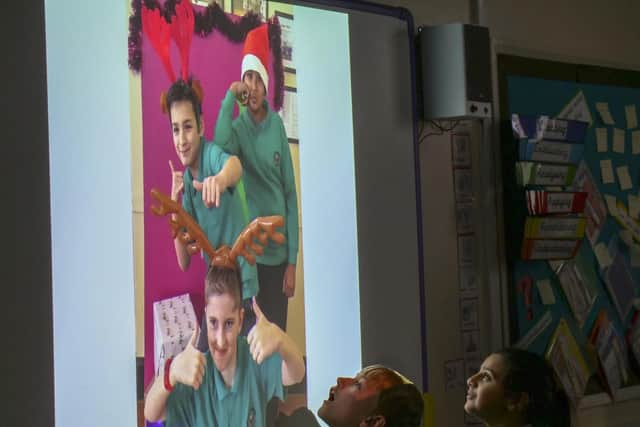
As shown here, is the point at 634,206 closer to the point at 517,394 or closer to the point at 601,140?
the point at 601,140

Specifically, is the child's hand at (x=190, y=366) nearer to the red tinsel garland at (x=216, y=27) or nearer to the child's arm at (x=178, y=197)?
the child's arm at (x=178, y=197)

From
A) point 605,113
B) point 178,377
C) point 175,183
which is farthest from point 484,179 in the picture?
point 178,377

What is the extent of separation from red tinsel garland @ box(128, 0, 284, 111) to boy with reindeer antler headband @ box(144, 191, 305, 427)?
379 mm

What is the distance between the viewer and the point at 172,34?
265 centimetres

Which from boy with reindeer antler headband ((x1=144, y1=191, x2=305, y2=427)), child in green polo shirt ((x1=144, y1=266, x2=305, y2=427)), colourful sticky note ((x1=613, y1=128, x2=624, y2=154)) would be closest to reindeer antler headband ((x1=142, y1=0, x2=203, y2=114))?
boy with reindeer antler headband ((x1=144, y1=191, x2=305, y2=427))

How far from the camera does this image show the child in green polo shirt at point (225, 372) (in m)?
2.58

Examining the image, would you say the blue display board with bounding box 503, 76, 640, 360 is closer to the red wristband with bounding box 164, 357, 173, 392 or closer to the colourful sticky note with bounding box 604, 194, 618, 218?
the colourful sticky note with bounding box 604, 194, 618, 218

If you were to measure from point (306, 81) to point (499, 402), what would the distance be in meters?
1.19

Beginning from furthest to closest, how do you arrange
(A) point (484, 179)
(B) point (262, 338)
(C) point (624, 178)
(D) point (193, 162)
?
(C) point (624, 178)
(A) point (484, 179)
(B) point (262, 338)
(D) point (193, 162)

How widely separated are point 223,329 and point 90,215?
0.53 m

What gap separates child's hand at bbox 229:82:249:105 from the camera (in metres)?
2.79

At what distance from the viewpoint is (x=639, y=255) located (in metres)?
4.09

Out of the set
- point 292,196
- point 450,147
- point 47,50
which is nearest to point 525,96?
point 450,147

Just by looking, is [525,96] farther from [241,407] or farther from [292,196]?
[241,407]
